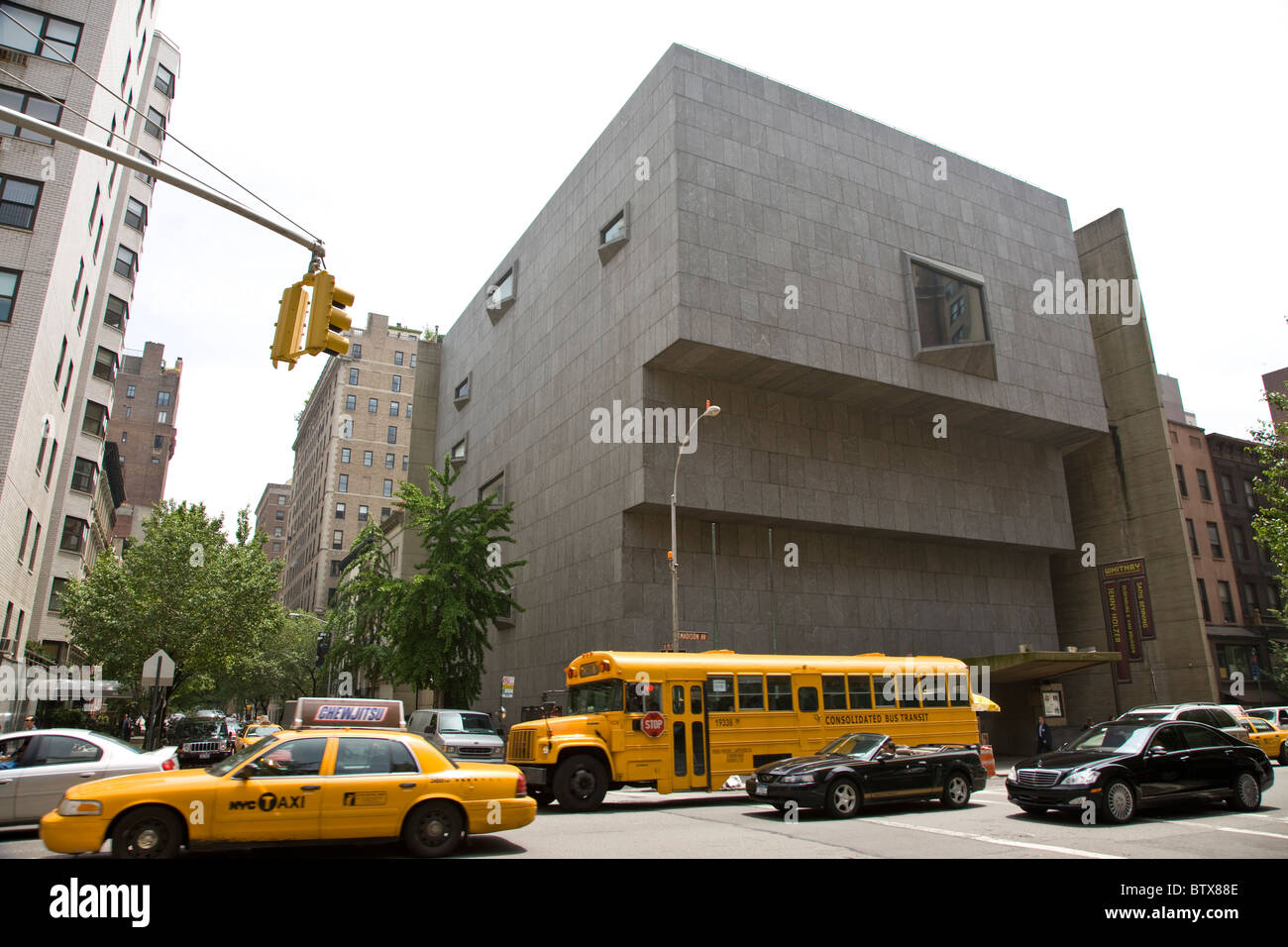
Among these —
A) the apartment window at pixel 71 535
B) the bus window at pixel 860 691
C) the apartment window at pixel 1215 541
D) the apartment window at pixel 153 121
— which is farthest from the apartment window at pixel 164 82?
the apartment window at pixel 1215 541

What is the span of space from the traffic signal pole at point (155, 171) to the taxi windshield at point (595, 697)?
10.4 metres

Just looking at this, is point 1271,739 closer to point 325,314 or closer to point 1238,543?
point 325,314

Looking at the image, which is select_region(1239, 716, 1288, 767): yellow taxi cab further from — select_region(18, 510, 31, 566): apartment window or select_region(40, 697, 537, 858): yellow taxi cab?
select_region(18, 510, 31, 566): apartment window

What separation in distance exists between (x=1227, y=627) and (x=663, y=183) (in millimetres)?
42999

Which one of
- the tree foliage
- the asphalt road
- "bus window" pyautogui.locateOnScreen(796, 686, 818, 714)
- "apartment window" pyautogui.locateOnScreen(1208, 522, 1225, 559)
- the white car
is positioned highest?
"apartment window" pyautogui.locateOnScreen(1208, 522, 1225, 559)

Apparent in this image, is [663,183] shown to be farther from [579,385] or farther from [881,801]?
[881,801]

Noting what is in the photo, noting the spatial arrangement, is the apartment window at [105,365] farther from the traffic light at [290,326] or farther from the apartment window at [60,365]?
the traffic light at [290,326]

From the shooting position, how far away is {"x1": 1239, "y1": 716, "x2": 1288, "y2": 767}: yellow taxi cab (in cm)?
2389

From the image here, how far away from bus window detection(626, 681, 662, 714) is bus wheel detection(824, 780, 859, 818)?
4175 millimetres

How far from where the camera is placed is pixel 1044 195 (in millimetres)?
44312

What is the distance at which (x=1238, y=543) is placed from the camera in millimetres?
50594

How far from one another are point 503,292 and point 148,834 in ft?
139

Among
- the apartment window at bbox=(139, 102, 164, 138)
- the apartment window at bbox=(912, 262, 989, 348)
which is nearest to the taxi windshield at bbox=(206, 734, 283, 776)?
the apartment window at bbox=(912, 262, 989, 348)

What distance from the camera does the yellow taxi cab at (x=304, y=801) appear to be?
8.80 metres
